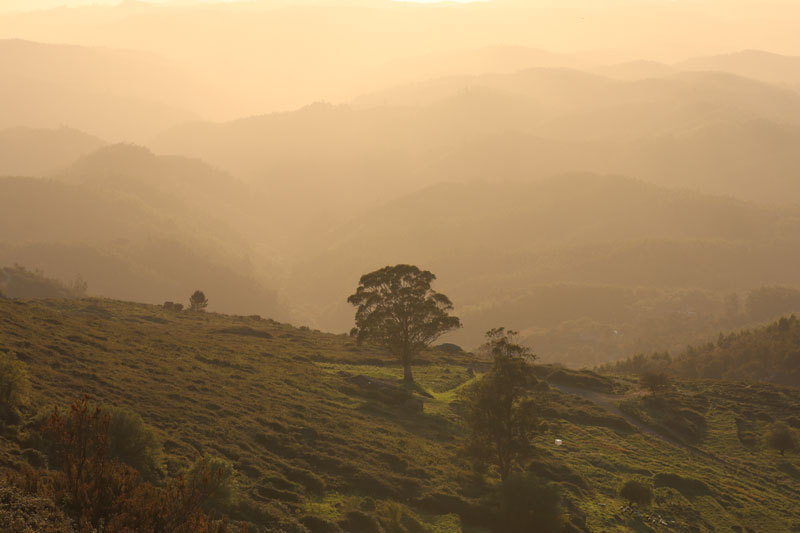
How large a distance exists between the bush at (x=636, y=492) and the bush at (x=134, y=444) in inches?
1258

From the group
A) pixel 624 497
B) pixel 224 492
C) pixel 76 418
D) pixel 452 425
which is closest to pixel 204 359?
pixel 452 425

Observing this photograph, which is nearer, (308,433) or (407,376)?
(308,433)

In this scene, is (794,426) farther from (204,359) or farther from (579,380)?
(204,359)

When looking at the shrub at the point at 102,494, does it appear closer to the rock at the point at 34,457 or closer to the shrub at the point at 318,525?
the rock at the point at 34,457

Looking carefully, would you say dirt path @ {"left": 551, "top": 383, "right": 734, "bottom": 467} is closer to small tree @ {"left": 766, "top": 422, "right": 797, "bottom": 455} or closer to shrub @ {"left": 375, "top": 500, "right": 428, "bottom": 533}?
small tree @ {"left": 766, "top": 422, "right": 797, "bottom": 455}

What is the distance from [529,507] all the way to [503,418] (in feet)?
24.3

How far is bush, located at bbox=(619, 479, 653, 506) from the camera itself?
42312 millimetres

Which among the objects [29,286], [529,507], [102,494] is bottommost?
[529,507]

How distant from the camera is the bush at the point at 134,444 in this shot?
26.5 metres

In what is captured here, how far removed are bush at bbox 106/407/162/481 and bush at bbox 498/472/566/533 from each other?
19.1 metres

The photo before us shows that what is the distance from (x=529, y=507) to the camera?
34.3 meters

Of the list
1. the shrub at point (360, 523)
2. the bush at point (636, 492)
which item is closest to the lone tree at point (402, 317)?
the bush at point (636, 492)

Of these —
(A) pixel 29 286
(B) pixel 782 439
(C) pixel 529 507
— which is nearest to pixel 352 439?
(C) pixel 529 507

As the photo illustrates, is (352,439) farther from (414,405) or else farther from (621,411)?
(621,411)
